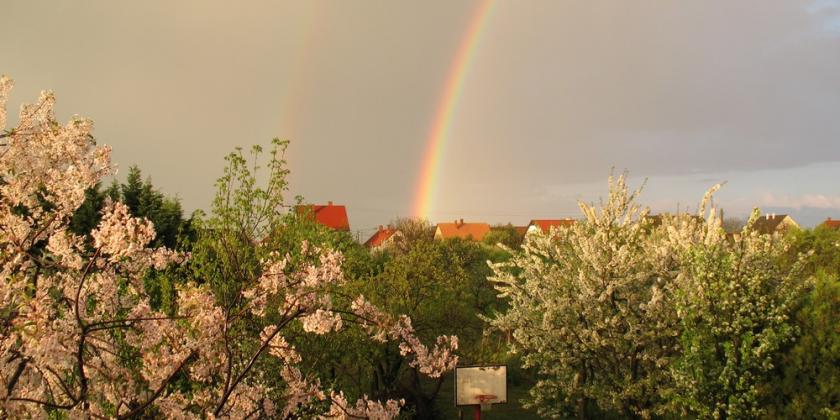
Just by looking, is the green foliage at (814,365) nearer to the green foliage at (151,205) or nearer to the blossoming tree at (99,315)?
the blossoming tree at (99,315)

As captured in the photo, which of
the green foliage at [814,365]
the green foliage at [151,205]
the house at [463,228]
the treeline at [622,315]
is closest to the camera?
the green foliage at [814,365]

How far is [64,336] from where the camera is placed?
14.4 feet

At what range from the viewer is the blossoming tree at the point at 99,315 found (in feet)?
14.6

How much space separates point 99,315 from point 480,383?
9549 mm

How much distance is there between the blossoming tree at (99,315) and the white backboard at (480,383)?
788cm

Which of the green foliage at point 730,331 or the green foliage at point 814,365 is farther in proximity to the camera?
the green foliage at point 730,331

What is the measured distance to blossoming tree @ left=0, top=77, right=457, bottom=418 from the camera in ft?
14.6

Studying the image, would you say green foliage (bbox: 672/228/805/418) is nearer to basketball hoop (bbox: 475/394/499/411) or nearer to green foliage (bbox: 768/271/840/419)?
green foliage (bbox: 768/271/840/419)

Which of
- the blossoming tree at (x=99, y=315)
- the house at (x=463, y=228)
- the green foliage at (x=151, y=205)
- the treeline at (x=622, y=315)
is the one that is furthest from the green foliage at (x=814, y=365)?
the house at (x=463, y=228)

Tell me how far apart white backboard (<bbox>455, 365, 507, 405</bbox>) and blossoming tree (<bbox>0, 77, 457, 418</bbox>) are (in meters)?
7.88

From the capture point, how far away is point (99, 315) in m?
5.88

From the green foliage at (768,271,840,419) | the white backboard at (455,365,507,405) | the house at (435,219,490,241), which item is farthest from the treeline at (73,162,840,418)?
the house at (435,219,490,241)

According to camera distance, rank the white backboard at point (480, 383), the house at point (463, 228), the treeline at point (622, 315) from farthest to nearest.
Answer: the house at point (463, 228)
the white backboard at point (480, 383)
the treeline at point (622, 315)

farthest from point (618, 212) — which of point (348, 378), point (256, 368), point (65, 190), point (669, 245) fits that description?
point (65, 190)
